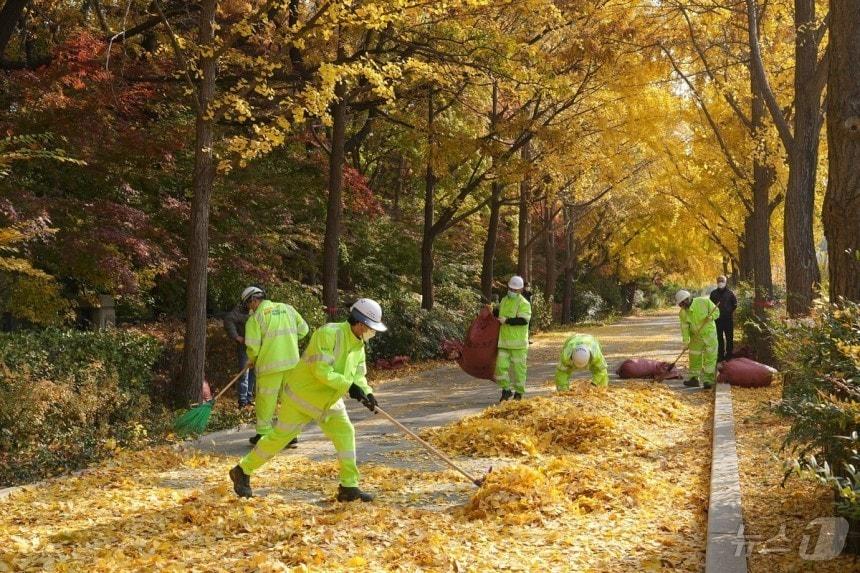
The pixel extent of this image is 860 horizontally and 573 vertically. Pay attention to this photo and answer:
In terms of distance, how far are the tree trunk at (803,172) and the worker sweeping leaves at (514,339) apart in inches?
160

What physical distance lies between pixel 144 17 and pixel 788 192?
12.0 metres

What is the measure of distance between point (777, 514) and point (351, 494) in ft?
10.8

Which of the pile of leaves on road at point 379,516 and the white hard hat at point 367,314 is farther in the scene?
the white hard hat at point 367,314

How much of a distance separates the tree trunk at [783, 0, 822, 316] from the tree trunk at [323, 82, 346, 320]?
751 cm

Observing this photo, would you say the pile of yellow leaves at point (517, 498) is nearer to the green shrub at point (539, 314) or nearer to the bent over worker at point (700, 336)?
the bent over worker at point (700, 336)

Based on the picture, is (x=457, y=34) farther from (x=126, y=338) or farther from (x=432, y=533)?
(x=432, y=533)

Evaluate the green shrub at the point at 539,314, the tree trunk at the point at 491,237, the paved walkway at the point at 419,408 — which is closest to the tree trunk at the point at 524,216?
the tree trunk at the point at 491,237

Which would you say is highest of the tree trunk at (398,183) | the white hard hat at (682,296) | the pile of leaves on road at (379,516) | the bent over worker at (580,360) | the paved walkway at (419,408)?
the tree trunk at (398,183)

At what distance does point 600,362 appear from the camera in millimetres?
13375

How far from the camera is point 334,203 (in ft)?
53.6

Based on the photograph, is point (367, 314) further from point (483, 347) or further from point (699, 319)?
point (699, 319)

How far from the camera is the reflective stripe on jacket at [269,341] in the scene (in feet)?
31.7

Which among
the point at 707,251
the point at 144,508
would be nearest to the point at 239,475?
the point at 144,508

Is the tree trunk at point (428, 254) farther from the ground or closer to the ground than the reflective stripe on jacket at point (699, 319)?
farther from the ground
